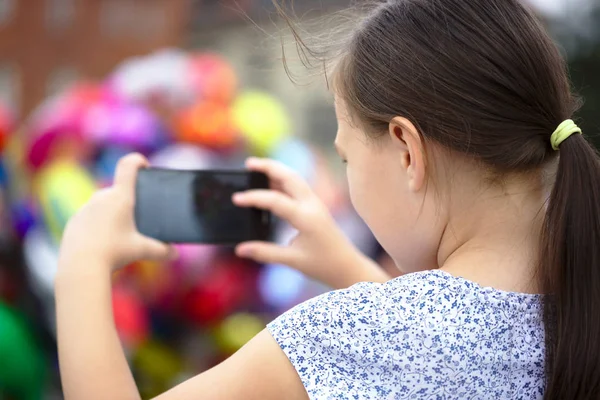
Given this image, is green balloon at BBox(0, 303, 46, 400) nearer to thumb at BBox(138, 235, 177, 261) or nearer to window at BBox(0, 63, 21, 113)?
thumb at BBox(138, 235, 177, 261)

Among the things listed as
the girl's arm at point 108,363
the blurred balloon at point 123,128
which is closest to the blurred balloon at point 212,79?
the blurred balloon at point 123,128

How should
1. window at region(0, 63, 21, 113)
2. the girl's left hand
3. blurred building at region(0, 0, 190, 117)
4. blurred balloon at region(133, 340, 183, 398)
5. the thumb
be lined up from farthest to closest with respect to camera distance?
blurred building at region(0, 0, 190, 117)
window at region(0, 63, 21, 113)
blurred balloon at region(133, 340, 183, 398)
the thumb
the girl's left hand

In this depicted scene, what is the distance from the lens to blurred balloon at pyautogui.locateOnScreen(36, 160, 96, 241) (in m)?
1.89

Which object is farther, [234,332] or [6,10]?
[6,10]

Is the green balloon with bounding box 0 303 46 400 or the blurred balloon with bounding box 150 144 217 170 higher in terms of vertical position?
the blurred balloon with bounding box 150 144 217 170

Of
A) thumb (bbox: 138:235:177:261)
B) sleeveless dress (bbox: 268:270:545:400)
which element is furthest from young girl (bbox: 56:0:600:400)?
thumb (bbox: 138:235:177:261)

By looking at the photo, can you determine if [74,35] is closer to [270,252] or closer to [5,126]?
[5,126]

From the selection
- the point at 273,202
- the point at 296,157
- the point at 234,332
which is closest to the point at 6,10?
the point at 296,157

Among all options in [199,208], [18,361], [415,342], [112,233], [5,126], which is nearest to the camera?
[415,342]

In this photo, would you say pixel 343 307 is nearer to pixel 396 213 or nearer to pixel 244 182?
pixel 396 213

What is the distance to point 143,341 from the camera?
1.91 meters

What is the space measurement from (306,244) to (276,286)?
2.20 feet

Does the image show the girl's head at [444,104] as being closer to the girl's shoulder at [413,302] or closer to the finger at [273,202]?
the girl's shoulder at [413,302]

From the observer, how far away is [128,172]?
1.25 m
